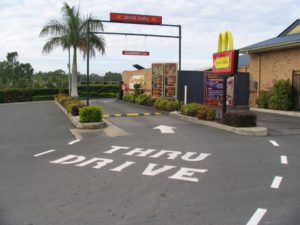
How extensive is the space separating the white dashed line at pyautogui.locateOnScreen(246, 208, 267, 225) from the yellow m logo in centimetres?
1061

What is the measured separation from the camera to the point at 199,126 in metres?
15.0

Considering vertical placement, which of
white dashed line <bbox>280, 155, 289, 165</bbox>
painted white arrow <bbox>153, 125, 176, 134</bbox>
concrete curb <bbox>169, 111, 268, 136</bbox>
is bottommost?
white dashed line <bbox>280, 155, 289, 165</bbox>

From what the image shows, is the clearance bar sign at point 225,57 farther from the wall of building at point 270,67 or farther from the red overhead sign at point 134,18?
the wall of building at point 270,67

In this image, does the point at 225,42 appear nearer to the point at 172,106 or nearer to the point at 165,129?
the point at 165,129

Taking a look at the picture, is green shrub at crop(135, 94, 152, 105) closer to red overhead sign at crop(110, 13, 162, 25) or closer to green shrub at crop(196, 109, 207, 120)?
red overhead sign at crop(110, 13, 162, 25)

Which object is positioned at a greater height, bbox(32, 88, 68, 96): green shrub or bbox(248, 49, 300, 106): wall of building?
bbox(248, 49, 300, 106): wall of building

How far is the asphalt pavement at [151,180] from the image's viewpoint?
509cm

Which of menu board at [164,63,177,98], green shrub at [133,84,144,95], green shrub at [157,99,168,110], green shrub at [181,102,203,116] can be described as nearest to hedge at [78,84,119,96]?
green shrub at [133,84,144,95]

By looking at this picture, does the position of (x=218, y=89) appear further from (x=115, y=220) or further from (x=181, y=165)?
(x=115, y=220)

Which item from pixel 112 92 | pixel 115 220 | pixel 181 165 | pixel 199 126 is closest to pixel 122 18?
pixel 199 126

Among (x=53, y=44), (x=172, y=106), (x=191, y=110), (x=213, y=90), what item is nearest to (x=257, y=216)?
(x=191, y=110)

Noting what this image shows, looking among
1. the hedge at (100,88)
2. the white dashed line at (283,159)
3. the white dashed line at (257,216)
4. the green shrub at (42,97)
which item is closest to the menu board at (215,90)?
the white dashed line at (283,159)

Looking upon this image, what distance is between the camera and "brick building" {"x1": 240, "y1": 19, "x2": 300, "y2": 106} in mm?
19938

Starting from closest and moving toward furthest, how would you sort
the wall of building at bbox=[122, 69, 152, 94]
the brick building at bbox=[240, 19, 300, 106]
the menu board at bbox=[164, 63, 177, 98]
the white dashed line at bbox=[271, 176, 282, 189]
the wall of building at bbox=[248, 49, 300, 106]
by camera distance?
1. the white dashed line at bbox=[271, 176, 282, 189]
2. the brick building at bbox=[240, 19, 300, 106]
3. the wall of building at bbox=[248, 49, 300, 106]
4. the menu board at bbox=[164, 63, 177, 98]
5. the wall of building at bbox=[122, 69, 152, 94]
